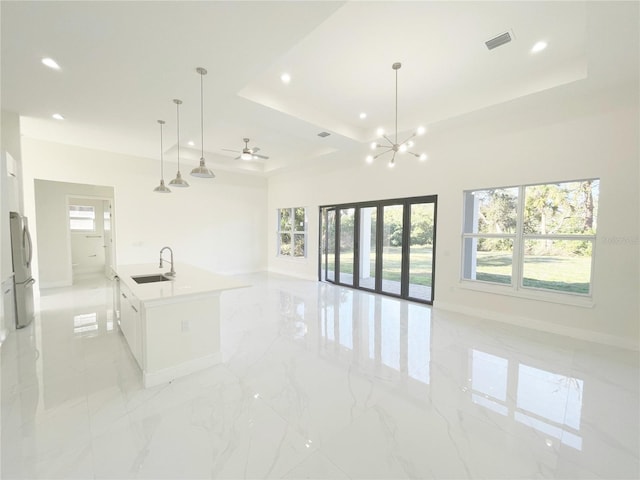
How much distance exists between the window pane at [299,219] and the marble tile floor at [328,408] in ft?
14.4

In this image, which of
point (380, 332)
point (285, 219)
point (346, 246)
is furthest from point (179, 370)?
point (285, 219)

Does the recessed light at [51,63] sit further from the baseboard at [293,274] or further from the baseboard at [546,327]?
the baseboard at [546,327]

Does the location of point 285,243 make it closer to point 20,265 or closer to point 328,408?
point 20,265

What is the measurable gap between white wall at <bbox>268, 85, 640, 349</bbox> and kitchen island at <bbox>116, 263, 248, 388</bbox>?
12.7 ft

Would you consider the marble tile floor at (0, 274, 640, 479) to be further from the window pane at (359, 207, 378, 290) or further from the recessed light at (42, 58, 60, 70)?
the recessed light at (42, 58, 60, 70)

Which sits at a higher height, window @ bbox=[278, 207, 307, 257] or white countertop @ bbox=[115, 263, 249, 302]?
window @ bbox=[278, 207, 307, 257]

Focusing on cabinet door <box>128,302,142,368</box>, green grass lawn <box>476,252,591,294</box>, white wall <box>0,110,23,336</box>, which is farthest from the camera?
green grass lawn <box>476,252,591,294</box>

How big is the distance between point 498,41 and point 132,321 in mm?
4680

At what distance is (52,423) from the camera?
1924 mm

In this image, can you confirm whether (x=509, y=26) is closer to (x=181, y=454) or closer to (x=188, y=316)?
(x=188, y=316)

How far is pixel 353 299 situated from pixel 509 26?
14.7 ft

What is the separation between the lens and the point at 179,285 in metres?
2.74

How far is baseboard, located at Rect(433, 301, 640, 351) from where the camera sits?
10.9 feet

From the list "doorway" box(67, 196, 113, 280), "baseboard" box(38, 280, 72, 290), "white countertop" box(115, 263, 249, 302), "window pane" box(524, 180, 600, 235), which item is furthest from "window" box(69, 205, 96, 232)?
"window pane" box(524, 180, 600, 235)
